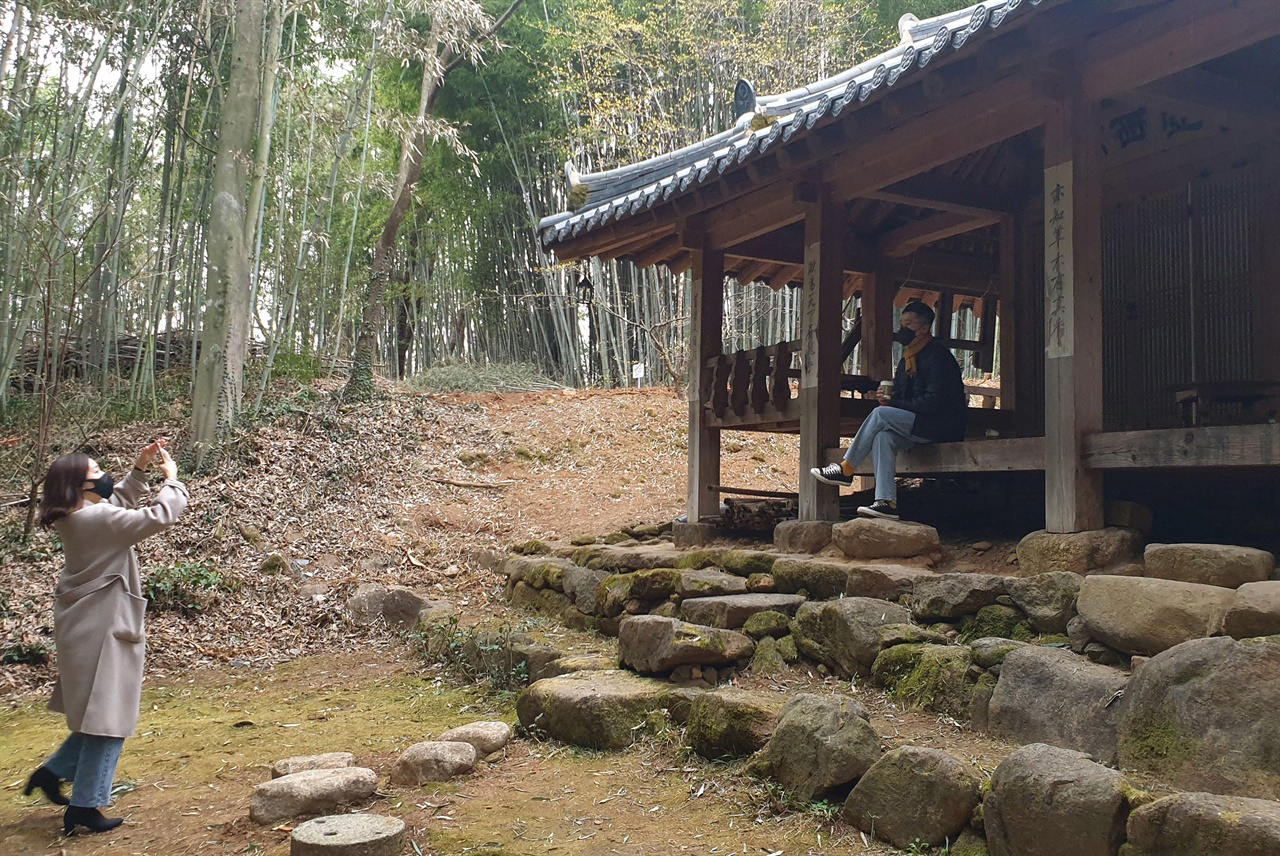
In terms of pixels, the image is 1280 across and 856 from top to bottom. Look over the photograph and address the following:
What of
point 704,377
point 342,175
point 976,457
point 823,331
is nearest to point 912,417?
point 976,457

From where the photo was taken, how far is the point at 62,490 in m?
3.71

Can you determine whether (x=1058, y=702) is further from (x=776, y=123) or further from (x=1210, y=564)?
(x=776, y=123)

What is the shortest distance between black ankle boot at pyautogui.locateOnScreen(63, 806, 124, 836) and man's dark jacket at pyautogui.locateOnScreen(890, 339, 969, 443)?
4157 mm

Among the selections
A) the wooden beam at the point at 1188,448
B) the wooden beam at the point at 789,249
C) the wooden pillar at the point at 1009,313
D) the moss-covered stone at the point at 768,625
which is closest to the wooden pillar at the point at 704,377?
the wooden beam at the point at 789,249

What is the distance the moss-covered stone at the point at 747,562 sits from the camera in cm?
563

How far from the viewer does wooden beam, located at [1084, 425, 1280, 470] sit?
3.68m

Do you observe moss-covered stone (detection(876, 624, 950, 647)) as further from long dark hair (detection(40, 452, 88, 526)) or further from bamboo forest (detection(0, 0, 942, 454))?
bamboo forest (detection(0, 0, 942, 454))

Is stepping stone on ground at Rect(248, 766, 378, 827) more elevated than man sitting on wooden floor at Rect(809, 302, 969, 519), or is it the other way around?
man sitting on wooden floor at Rect(809, 302, 969, 519)

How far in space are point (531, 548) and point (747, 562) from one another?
3.04 meters

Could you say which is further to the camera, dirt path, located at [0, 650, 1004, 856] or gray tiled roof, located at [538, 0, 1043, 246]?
gray tiled roof, located at [538, 0, 1043, 246]

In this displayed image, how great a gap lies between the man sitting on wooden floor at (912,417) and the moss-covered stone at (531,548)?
330 cm

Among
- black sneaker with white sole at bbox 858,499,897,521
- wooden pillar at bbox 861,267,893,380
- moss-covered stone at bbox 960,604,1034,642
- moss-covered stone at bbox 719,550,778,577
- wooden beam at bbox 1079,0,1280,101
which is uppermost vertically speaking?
wooden beam at bbox 1079,0,1280,101

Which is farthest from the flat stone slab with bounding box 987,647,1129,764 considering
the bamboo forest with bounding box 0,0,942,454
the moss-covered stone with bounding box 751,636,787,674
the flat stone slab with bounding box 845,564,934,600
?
the bamboo forest with bounding box 0,0,942,454

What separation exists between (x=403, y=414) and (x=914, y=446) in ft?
27.8
